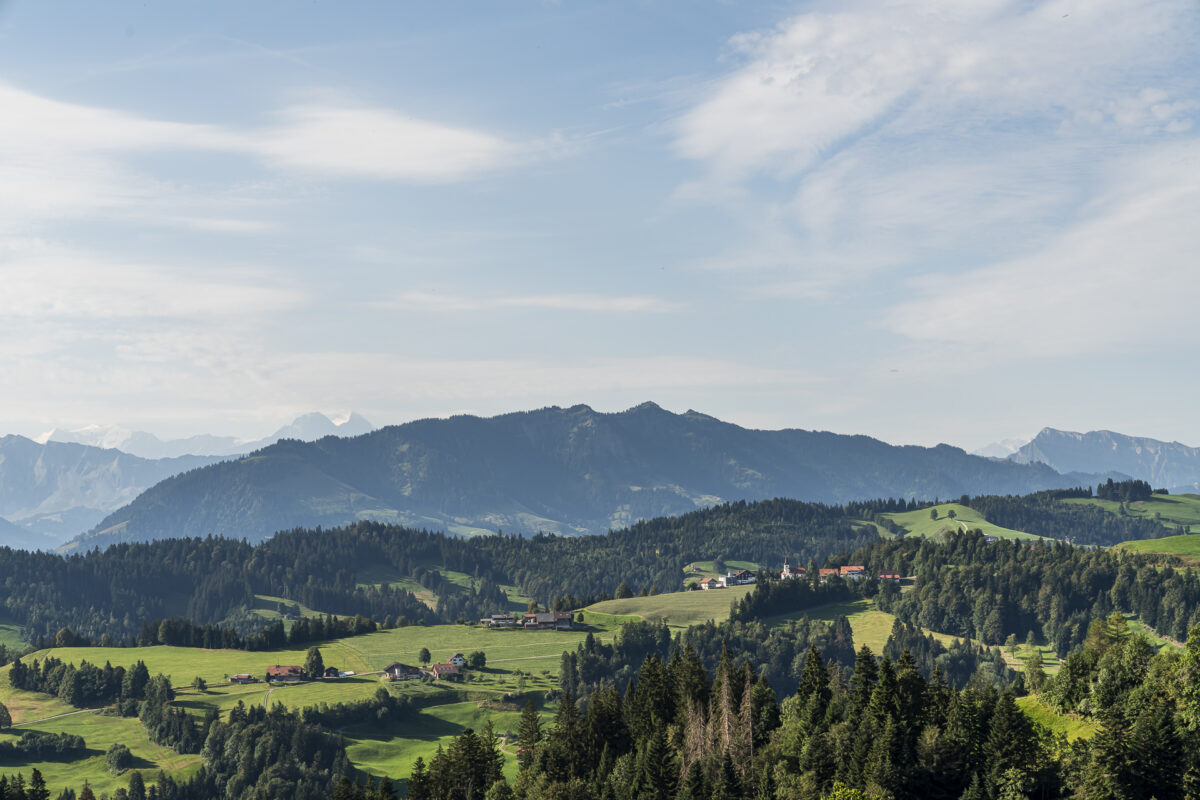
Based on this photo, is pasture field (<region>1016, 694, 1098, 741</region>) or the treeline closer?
the treeline

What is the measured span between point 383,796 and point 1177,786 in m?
84.6

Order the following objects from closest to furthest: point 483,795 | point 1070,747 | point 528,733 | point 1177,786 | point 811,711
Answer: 1. point 1177,786
2. point 1070,747
3. point 811,711
4. point 483,795
5. point 528,733

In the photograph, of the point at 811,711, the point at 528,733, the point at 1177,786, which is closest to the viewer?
the point at 1177,786

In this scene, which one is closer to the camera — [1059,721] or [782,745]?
[782,745]

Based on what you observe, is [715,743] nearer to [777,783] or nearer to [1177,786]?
[777,783]

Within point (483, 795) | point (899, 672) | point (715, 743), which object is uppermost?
point (899, 672)

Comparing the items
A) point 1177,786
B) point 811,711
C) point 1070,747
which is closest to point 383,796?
point 811,711

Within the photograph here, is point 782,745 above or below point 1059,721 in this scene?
below

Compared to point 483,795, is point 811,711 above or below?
above

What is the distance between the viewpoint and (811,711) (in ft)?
388

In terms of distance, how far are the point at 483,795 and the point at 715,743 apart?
3120 cm

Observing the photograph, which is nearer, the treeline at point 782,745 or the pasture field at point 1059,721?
the treeline at point 782,745

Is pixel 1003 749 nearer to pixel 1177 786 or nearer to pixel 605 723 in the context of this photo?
pixel 1177 786

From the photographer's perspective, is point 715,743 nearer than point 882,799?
No
